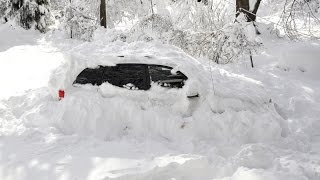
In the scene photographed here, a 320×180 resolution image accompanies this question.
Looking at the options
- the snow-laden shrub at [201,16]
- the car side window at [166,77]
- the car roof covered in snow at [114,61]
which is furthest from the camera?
the snow-laden shrub at [201,16]

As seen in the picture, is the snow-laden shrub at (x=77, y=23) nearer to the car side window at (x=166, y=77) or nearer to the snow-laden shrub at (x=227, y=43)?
the snow-laden shrub at (x=227, y=43)

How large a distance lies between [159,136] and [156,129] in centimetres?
18

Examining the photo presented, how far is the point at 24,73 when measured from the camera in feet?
41.9

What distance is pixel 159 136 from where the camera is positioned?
6957mm

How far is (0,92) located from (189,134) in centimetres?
562

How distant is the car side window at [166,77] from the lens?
7258mm

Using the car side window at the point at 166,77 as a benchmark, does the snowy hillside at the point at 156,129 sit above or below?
below

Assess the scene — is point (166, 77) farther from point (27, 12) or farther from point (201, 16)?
point (27, 12)

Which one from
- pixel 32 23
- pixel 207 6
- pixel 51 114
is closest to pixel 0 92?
pixel 51 114

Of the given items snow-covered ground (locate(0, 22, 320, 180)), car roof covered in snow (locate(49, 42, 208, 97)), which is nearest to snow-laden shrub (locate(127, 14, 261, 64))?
snow-covered ground (locate(0, 22, 320, 180))

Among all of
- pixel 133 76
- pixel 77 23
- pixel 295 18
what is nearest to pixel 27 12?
pixel 77 23

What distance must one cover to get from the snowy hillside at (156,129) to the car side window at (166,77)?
125 millimetres

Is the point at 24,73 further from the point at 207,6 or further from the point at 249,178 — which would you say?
the point at 249,178

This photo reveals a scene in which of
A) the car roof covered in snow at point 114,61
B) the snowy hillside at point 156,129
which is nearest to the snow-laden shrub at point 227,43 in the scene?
the snowy hillside at point 156,129
